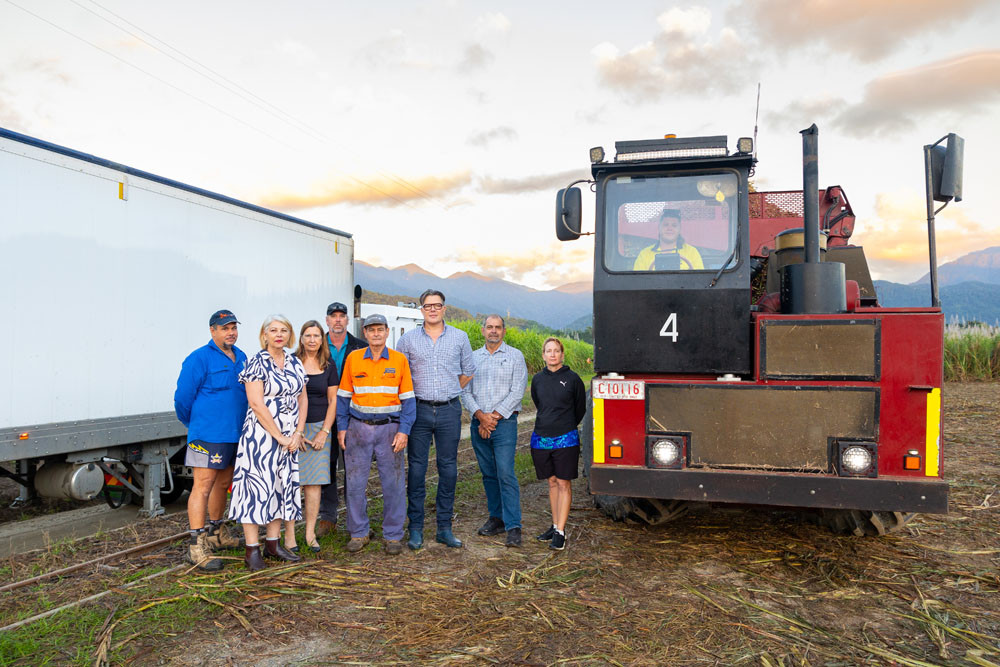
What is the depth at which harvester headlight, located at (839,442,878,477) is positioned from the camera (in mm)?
4383

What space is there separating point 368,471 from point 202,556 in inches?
54.7

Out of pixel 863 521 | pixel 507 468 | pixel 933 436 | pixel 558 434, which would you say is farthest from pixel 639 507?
pixel 933 436

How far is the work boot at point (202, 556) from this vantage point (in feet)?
16.5

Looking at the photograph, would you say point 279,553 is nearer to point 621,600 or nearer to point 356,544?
point 356,544

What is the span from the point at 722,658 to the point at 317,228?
7.88 meters

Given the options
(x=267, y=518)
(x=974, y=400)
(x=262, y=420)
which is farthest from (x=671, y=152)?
(x=974, y=400)

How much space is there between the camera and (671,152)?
5.07 m

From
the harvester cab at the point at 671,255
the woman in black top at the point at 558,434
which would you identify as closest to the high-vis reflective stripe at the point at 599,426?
the harvester cab at the point at 671,255

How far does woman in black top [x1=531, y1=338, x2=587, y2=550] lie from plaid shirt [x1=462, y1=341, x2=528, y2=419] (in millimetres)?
246

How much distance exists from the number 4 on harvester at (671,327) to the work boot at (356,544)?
9.94 ft

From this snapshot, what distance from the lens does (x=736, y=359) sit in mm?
4797

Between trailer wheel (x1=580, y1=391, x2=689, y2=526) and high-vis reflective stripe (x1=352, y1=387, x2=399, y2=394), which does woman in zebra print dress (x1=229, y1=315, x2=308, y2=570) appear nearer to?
high-vis reflective stripe (x1=352, y1=387, x2=399, y2=394)

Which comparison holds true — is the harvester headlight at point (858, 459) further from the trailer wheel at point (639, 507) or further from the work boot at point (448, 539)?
the work boot at point (448, 539)

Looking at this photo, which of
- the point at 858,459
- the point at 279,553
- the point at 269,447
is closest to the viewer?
the point at 858,459
